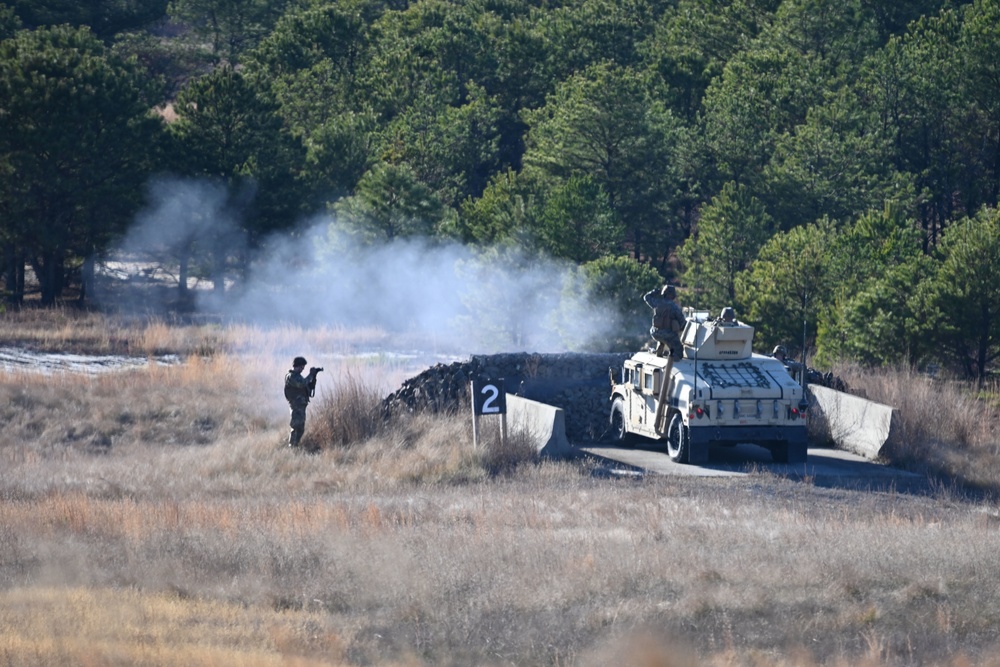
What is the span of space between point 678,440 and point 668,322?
1.62 m

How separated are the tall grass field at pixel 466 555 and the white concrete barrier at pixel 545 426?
295 millimetres

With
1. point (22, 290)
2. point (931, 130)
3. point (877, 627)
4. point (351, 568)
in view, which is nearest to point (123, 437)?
point (351, 568)

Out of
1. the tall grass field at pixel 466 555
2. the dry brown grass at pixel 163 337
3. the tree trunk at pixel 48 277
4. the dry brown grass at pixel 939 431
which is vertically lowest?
the tall grass field at pixel 466 555

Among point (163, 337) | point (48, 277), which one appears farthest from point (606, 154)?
point (48, 277)

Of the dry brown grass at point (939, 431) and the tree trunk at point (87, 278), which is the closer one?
the dry brown grass at point (939, 431)

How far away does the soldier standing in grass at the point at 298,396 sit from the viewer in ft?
64.7

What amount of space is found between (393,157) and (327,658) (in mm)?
40857

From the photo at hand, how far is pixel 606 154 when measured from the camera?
150 ft

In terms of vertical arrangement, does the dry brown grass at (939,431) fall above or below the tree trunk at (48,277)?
below

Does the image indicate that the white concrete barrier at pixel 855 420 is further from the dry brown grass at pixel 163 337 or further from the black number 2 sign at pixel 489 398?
the dry brown grass at pixel 163 337

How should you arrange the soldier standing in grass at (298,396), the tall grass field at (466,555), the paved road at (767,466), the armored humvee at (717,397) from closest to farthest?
the tall grass field at (466,555) < the paved road at (767,466) < the armored humvee at (717,397) < the soldier standing in grass at (298,396)

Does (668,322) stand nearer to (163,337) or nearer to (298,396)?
(298,396)

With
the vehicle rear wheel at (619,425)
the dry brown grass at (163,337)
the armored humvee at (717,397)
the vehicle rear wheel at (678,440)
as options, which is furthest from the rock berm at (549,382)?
the dry brown grass at (163,337)

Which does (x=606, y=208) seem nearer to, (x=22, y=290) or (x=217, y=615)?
(x=22, y=290)
